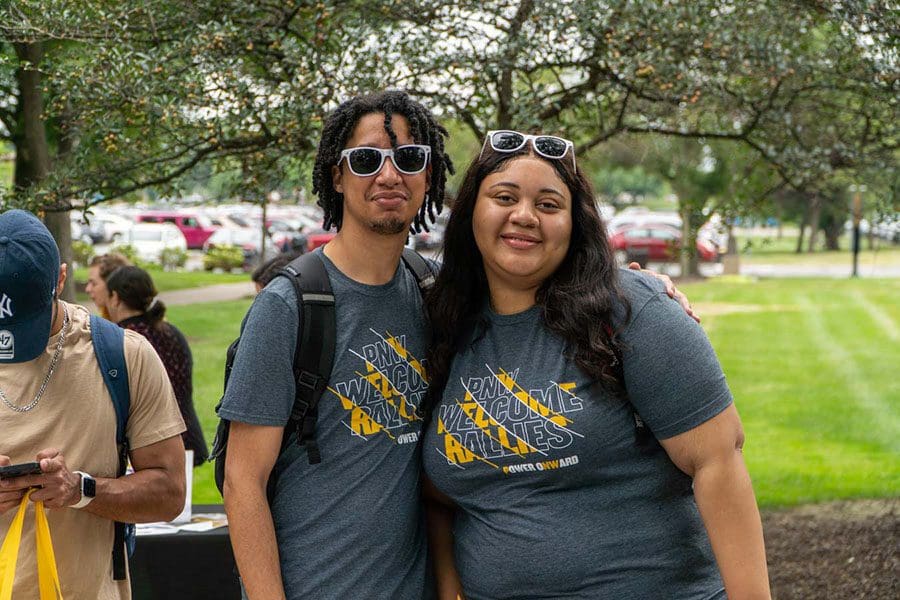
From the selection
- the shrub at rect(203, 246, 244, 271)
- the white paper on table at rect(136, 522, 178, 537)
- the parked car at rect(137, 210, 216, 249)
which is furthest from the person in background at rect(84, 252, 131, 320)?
the parked car at rect(137, 210, 216, 249)

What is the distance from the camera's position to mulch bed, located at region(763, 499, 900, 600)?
18.5 feet

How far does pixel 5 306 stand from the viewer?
2.45m

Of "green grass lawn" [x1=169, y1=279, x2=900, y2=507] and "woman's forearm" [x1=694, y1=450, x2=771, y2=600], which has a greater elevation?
"woman's forearm" [x1=694, y1=450, x2=771, y2=600]

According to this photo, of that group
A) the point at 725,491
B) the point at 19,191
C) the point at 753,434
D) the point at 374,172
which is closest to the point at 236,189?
the point at 19,191

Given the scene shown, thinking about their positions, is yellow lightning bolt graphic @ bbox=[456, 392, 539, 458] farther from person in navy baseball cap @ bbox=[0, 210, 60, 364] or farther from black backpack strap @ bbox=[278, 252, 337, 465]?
person in navy baseball cap @ bbox=[0, 210, 60, 364]

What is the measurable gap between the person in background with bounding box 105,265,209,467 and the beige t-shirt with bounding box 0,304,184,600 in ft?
10.7

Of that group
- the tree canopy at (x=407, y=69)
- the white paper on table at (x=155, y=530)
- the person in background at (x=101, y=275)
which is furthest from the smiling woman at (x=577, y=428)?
the person in background at (x=101, y=275)

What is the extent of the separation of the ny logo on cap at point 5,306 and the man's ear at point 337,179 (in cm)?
89

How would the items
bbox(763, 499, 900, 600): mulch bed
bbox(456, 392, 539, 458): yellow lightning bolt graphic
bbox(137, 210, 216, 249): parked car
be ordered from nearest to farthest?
bbox(456, 392, 539, 458): yellow lightning bolt graphic → bbox(763, 499, 900, 600): mulch bed → bbox(137, 210, 216, 249): parked car

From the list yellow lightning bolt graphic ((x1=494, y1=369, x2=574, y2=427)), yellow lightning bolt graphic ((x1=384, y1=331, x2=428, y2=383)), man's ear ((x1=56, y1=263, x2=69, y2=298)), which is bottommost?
yellow lightning bolt graphic ((x1=494, y1=369, x2=574, y2=427))

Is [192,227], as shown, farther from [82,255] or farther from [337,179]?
[337,179]

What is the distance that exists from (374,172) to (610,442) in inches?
35.4

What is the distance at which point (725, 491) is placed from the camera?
2.46 meters

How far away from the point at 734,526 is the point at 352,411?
94 centimetres
